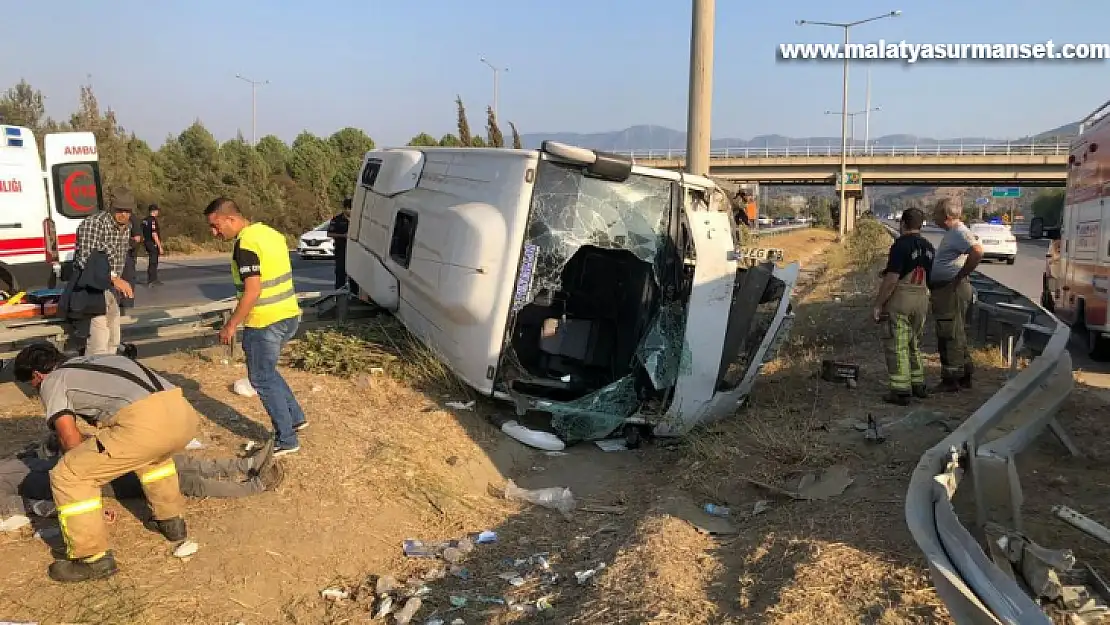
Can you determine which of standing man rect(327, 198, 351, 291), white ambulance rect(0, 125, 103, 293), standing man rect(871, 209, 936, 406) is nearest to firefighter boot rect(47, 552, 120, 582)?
standing man rect(871, 209, 936, 406)

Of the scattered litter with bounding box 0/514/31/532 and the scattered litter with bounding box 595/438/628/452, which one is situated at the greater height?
the scattered litter with bounding box 0/514/31/532

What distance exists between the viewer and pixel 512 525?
481 cm

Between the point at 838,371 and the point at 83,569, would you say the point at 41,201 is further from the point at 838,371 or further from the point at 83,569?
the point at 838,371

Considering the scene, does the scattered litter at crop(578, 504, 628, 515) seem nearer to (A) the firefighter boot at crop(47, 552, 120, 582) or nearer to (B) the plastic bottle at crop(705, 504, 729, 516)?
(B) the plastic bottle at crop(705, 504, 729, 516)

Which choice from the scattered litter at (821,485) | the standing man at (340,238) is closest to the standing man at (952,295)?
the scattered litter at (821,485)

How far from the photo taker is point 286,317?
16.2ft

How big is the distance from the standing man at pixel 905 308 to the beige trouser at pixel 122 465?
16.2ft

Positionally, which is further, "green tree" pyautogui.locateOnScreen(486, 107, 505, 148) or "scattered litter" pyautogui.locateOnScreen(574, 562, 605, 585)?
"green tree" pyautogui.locateOnScreen(486, 107, 505, 148)

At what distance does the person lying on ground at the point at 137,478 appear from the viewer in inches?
163

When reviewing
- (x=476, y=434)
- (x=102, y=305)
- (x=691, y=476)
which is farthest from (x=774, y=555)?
(x=102, y=305)

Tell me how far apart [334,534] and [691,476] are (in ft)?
7.62

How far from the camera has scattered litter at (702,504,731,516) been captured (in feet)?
15.3

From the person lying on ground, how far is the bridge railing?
4511 cm

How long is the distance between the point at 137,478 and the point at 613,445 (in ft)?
10.9
